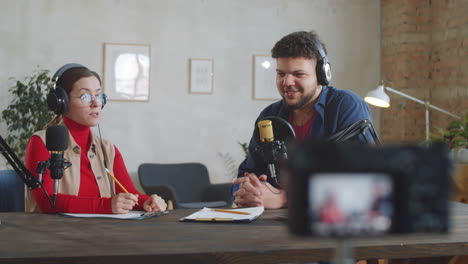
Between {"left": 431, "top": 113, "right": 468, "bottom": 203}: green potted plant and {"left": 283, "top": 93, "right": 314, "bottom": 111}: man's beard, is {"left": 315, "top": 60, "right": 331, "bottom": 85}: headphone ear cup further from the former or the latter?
{"left": 431, "top": 113, "right": 468, "bottom": 203}: green potted plant

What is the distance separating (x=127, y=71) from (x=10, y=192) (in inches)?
123

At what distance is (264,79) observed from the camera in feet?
18.0

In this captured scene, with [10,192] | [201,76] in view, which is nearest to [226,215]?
[10,192]

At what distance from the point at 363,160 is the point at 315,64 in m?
1.70

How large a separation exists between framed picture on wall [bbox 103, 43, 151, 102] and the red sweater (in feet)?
9.79

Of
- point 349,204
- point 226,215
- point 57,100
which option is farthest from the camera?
point 57,100

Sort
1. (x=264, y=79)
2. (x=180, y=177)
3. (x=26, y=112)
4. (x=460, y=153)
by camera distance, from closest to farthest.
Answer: (x=460, y=153) → (x=26, y=112) → (x=180, y=177) → (x=264, y=79)

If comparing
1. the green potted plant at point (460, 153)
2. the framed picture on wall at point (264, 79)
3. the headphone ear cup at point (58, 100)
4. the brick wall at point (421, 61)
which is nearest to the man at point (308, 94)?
the headphone ear cup at point (58, 100)

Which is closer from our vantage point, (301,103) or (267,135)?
(267,135)

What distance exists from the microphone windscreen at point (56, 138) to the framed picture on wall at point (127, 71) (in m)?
3.55

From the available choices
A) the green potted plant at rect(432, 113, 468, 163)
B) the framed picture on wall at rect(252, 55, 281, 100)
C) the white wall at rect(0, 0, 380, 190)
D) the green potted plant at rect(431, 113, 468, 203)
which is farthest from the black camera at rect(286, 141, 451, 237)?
the framed picture on wall at rect(252, 55, 281, 100)

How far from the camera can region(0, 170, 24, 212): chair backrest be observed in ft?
7.19

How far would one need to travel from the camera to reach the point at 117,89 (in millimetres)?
5168

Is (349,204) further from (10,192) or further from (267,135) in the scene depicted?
(10,192)
